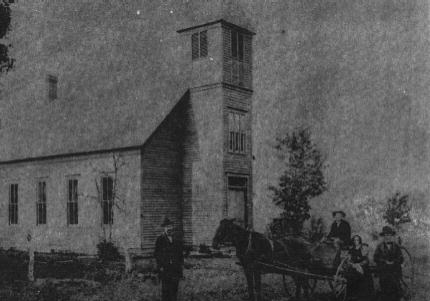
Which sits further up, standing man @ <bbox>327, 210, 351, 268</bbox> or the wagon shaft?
standing man @ <bbox>327, 210, 351, 268</bbox>

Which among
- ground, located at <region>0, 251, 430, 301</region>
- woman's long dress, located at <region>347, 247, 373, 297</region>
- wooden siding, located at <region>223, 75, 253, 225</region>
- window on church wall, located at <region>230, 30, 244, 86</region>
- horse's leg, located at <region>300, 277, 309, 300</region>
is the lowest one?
ground, located at <region>0, 251, 430, 301</region>

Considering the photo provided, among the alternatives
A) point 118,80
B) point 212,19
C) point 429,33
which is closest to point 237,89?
point 212,19

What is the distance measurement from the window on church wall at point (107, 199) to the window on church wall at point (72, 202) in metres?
2.13

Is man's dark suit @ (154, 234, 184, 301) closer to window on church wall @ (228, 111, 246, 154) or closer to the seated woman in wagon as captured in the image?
the seated woman in wagon

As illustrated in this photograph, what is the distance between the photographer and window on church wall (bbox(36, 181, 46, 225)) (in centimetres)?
2803

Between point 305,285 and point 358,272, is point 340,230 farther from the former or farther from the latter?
point 358,272

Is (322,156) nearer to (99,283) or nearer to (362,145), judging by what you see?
(362,145)

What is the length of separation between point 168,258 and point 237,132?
15.1m

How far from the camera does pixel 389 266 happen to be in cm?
1157

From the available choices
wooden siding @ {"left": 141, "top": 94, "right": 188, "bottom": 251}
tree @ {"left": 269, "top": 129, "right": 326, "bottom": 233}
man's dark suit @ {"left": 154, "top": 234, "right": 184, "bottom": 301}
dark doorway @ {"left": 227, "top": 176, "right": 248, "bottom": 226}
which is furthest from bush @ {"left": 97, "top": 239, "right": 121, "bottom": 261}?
man's dark suit @ {"left": 154, "top": 234, "right": 184, "bottom": 301}

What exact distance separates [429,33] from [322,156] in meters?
16.8

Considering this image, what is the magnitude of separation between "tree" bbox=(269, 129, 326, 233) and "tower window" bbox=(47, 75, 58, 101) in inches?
609

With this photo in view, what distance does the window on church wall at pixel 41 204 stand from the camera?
28.0 metres

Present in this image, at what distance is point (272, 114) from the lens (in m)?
28.9
